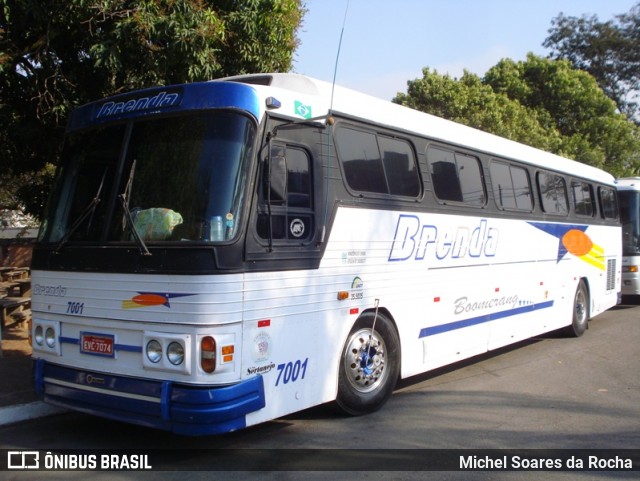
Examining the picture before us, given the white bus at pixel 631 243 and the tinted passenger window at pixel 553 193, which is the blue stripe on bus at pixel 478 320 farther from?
the white bus at pixel 631 243

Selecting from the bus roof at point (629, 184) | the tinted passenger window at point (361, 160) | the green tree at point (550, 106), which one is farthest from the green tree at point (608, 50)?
the tinted passenger window at point (361, 160)

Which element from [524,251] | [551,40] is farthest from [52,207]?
[551,40]

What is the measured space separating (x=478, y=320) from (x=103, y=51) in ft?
19.1

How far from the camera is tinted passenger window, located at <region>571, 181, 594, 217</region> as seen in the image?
11705 millimetres

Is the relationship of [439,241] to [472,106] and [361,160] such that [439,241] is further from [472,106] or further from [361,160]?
[472,106]

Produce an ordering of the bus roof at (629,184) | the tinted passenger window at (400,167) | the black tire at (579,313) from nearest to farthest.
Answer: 1. the tinted passenger window at (400,167)
2. the black tire at (579,313)
3. the bus roof at (629,184)

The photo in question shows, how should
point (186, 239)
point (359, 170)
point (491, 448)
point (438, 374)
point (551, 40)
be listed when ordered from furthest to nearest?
point (551, 40) < point (438, 374) < point (359, 170) < point (491, 448) < point (186, 239)

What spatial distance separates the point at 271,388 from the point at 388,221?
2.34 meters

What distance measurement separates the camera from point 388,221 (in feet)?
22.0

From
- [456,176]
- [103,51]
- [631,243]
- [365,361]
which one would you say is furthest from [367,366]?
[631,243]

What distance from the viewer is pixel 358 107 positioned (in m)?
6.49

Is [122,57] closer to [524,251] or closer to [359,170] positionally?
[359,170]

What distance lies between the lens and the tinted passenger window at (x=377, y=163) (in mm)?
6297

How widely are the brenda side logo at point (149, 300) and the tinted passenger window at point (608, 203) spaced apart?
1072 centimetres
